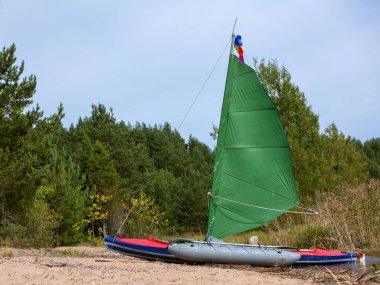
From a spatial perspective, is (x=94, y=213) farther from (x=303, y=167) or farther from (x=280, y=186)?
(x=280, y=186)

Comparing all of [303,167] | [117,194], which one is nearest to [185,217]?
[117,194]

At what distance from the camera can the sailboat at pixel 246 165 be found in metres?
13.7

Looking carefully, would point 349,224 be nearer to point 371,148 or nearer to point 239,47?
point 239,47

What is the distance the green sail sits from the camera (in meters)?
13.7

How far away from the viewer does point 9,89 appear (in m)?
20.3

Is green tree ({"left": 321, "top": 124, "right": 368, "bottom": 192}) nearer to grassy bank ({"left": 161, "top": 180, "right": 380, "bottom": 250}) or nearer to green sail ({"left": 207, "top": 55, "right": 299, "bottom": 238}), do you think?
grassy bank ({"left": 161, "top": 180, "right": 380, "bottom": 250})

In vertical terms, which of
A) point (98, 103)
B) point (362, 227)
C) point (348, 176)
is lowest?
point (362, 227)

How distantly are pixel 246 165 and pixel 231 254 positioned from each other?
2.71m

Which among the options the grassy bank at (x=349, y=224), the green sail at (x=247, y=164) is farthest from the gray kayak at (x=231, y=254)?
the grassy bank at (x=349, y=224)

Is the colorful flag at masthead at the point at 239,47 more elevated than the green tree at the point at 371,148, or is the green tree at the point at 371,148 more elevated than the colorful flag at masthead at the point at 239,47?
the green tree at the point at 371,148

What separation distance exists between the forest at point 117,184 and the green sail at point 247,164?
257 cm

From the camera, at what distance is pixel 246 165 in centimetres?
1380

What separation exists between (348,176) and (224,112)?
23.4m

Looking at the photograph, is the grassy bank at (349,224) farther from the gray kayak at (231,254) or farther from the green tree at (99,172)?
the green tree at (99,172)
